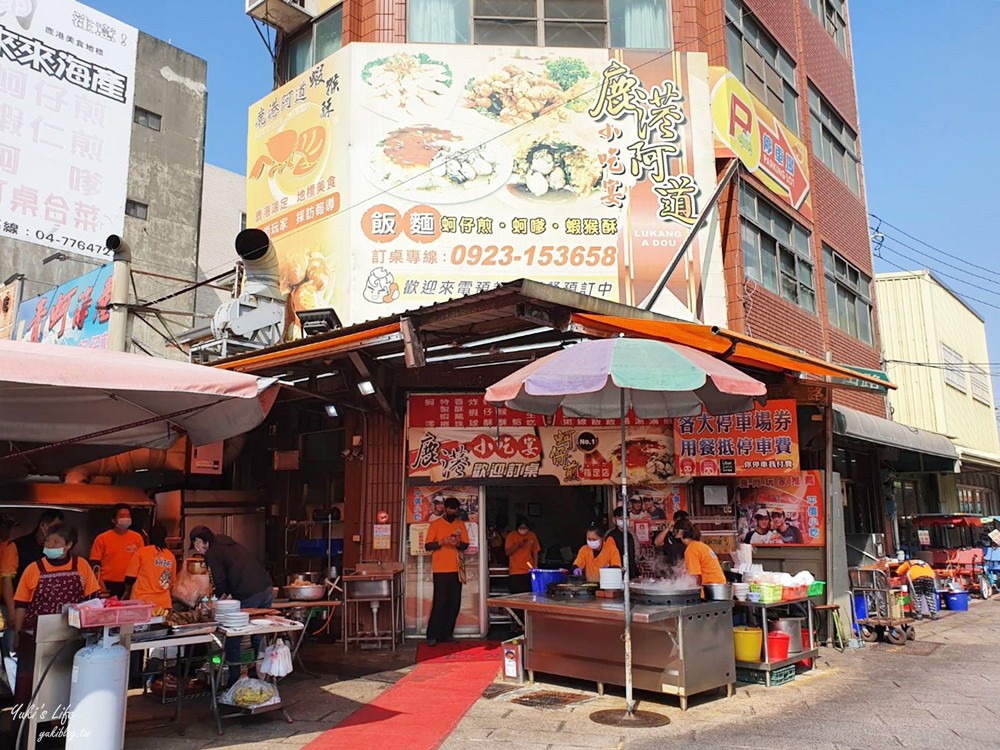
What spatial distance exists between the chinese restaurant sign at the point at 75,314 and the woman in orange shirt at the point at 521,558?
26.0ft

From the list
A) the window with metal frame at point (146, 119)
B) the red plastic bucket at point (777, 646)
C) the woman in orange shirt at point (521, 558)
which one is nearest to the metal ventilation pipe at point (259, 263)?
the woman in orange shirt at point (521, 558)

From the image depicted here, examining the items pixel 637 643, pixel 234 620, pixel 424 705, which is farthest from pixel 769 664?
pixel 234 620

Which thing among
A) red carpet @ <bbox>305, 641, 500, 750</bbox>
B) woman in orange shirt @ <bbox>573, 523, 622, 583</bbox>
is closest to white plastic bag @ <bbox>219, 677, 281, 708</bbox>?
red carpet @ <bbox>305, 641, 500, 750</bbox>

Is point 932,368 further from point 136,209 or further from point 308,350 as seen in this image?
point 136,209

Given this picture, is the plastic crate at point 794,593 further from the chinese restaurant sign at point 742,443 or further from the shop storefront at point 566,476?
the shop storefront at point 566,476

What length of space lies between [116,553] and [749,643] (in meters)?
7.52

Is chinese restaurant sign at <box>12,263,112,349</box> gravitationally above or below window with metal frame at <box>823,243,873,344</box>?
below

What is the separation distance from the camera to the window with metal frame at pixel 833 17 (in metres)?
20.0

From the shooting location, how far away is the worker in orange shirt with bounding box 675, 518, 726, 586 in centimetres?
880

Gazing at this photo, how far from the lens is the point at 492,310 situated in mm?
9328

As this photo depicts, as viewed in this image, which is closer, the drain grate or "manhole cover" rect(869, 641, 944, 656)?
the drain grate

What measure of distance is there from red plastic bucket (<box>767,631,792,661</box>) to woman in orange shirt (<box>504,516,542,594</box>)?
177 inches

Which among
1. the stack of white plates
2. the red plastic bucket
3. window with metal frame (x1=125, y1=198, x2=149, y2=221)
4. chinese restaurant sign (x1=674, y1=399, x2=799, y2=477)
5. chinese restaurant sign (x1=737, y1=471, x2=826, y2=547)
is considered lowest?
the red plastic bucket

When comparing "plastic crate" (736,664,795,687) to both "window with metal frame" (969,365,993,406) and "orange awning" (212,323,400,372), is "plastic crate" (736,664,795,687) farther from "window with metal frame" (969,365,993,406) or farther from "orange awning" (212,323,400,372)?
"window with metal frame" (969,365,993,406)
